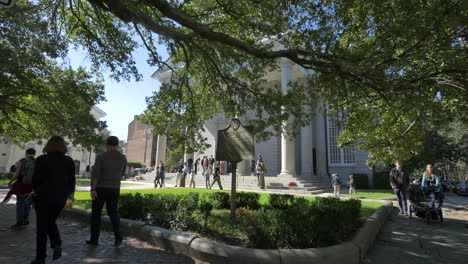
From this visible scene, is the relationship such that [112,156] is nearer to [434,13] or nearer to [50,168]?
[50,168]

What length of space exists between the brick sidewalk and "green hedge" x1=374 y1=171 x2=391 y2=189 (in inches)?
882

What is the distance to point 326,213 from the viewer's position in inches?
191

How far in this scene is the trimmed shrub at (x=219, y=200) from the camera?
739 centimetres

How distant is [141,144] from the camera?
196 feet

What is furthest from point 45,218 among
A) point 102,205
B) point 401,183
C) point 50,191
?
point 401,183

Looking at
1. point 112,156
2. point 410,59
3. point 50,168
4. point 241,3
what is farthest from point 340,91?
point 50,168

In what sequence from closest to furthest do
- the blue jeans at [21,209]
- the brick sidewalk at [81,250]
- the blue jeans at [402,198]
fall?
the brick sidewalk at [81,250] → the blue jeans at [21,209] → the blue jeans at [402,198]

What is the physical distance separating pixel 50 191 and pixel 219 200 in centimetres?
479

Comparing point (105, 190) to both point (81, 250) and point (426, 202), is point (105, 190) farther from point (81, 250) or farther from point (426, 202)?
point (426, 202)

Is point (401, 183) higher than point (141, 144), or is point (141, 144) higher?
point (141, 144)

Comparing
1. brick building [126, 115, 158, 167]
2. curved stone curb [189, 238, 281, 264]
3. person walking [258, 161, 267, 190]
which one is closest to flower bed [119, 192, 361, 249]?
curved stone curb [189, 238, 281, 264]

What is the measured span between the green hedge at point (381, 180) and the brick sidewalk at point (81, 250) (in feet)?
73.5

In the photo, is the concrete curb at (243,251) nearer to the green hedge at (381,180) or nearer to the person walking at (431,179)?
the person walking at (431,179)

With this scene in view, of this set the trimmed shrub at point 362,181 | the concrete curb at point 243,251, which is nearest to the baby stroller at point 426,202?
the concrete curb at point 243,251
